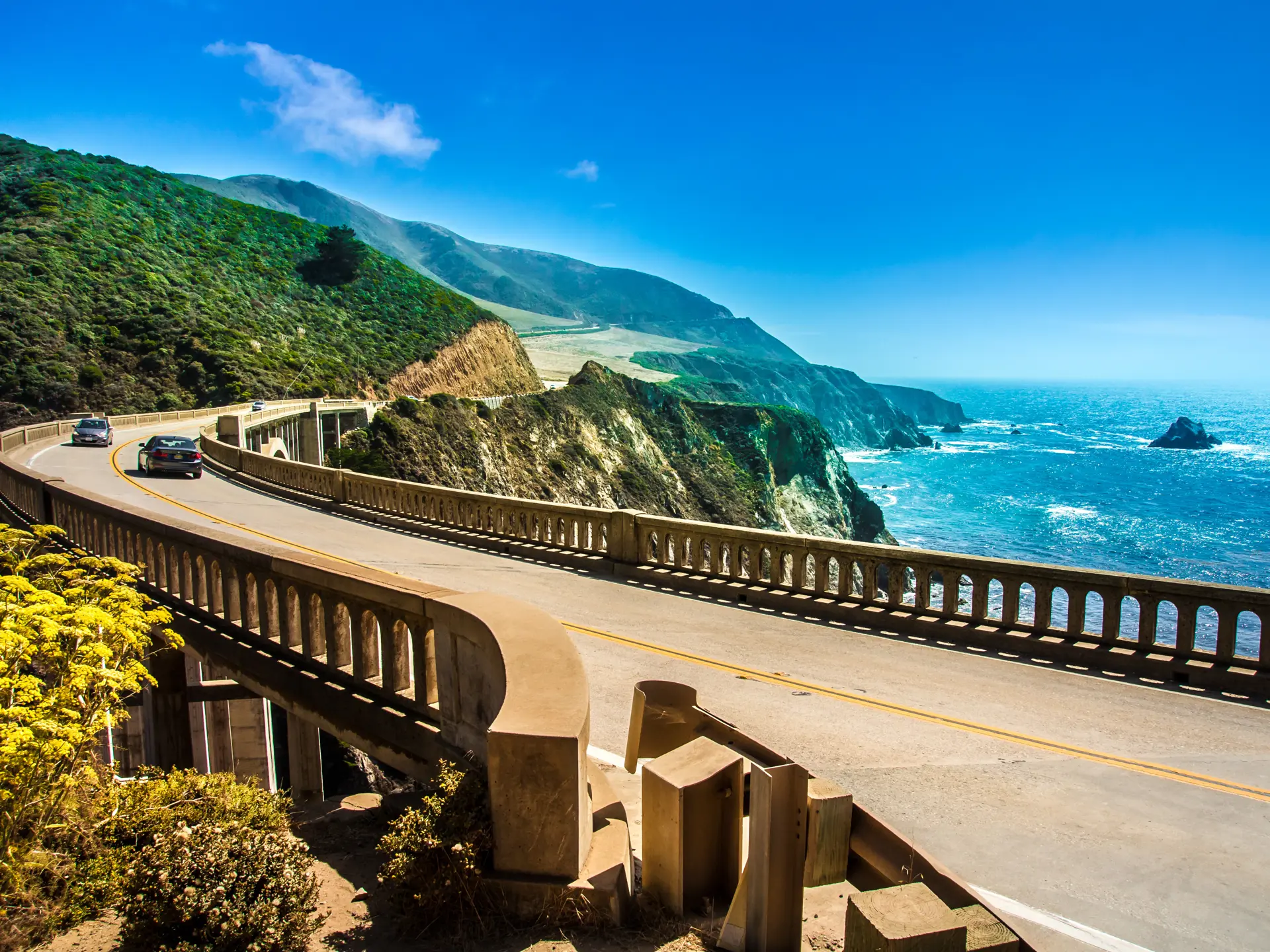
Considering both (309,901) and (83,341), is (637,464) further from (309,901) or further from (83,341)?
(309,901)

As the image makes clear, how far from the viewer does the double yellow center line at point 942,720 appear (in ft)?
19.1

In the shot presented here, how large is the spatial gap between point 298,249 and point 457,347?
2535 cm

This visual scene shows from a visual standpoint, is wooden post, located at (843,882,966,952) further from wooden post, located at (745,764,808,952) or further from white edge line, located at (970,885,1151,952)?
white edge line, located at (970,885,1151,952)

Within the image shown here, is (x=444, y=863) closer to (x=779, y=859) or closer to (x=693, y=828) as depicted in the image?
(x=693, y=828)

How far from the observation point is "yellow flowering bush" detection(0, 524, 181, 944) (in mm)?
3984

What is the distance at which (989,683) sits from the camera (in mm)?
8008

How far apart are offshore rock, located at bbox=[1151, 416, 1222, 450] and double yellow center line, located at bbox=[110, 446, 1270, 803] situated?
203735 millimetres

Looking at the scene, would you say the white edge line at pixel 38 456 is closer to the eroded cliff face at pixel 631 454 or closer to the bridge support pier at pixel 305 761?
the bridge support pier at pixel 305 761

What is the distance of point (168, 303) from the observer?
7069 cm

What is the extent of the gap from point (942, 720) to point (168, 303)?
257 ft

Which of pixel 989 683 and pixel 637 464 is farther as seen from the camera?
pixel 637 464

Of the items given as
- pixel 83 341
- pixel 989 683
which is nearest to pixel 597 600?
pixel 989 683

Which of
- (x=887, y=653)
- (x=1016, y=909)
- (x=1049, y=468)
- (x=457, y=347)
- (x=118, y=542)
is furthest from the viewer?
(x=1049, y=468)

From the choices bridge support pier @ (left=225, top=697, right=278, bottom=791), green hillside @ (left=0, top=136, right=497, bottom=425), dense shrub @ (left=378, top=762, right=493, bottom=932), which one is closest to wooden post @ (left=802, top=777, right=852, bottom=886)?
dense shrub @ (left=378, top=762, right=493, bottom=932)
